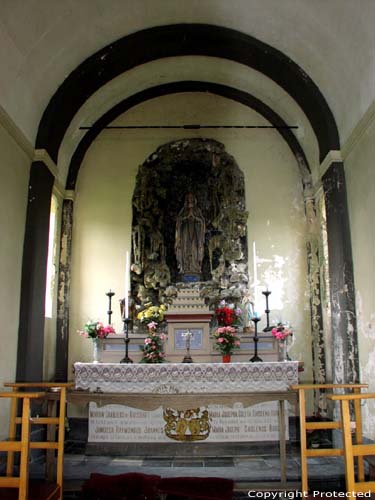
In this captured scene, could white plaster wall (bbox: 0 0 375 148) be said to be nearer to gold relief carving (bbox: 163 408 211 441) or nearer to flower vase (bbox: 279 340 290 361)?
flower vase (bbox: 279 340 290 361)

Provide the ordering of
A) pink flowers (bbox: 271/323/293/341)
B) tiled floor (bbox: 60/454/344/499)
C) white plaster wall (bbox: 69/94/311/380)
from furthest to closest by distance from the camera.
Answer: white plaster wall (bbox: 69/94/311/380)
pink flowers (bbox: 271/323/293/341)
tiled floor (bbox: 60/454/344/499)

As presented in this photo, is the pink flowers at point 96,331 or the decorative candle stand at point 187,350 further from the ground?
the pink flowers at point 96,331

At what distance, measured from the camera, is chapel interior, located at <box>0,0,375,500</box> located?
18.2ft

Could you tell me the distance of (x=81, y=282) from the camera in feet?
26.1

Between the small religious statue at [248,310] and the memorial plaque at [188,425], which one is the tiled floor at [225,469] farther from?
the small religious statue at [248,310]

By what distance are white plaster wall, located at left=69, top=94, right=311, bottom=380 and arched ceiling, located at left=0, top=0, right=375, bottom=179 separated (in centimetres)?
95

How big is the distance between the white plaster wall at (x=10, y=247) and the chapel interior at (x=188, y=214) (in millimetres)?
32

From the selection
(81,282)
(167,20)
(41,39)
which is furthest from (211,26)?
(81,282)

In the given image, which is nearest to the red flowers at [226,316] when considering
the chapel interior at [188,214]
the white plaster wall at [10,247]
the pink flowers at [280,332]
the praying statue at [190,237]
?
the chapel interior at [188,214]

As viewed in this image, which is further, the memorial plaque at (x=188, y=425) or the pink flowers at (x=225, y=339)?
the pink flowers at (x=225, y=339)

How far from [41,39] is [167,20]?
197 cm

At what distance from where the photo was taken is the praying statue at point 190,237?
25.9 feet

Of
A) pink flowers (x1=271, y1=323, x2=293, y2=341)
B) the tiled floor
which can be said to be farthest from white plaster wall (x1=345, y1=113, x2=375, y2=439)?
pink flowers (x1=271, y1=323, x2=293, y2=341)

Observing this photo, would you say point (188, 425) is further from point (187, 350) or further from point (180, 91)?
point (180, 91)
